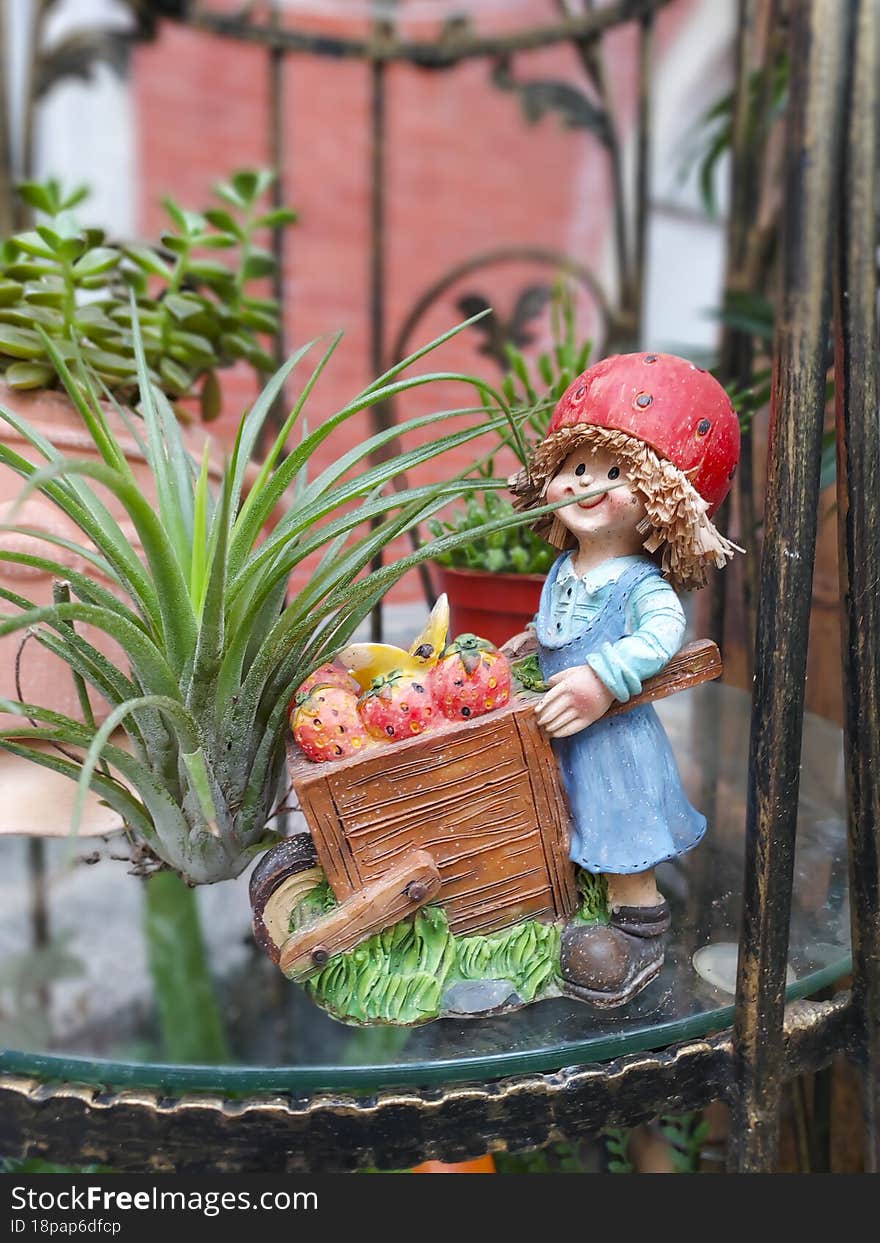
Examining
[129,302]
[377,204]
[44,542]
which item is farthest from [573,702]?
[377,204]

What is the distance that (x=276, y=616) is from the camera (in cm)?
51

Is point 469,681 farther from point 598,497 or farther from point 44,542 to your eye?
point 44,542

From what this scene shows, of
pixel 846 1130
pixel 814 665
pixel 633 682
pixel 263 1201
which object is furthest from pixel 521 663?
pixel 846 1130

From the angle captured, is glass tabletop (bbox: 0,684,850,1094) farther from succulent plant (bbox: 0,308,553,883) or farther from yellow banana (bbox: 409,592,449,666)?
yellow banana (bbox: 409,592,449,666)

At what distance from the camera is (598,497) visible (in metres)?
0.50

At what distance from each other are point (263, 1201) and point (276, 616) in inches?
11.8

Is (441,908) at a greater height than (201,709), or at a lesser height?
lesser

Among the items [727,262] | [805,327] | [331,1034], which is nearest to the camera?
[805,327]

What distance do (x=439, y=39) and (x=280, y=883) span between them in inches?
38.3

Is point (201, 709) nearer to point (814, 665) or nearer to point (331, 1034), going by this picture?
point (331, 1034)

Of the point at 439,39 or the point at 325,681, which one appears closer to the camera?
the point at 325,681

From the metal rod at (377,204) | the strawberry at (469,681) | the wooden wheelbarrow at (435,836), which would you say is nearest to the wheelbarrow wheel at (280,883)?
the wooden wheelbarrow at (435,836)

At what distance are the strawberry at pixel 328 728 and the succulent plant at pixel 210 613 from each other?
38 millimetres

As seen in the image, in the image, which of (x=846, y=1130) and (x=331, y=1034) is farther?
(x=846, y=1130)
